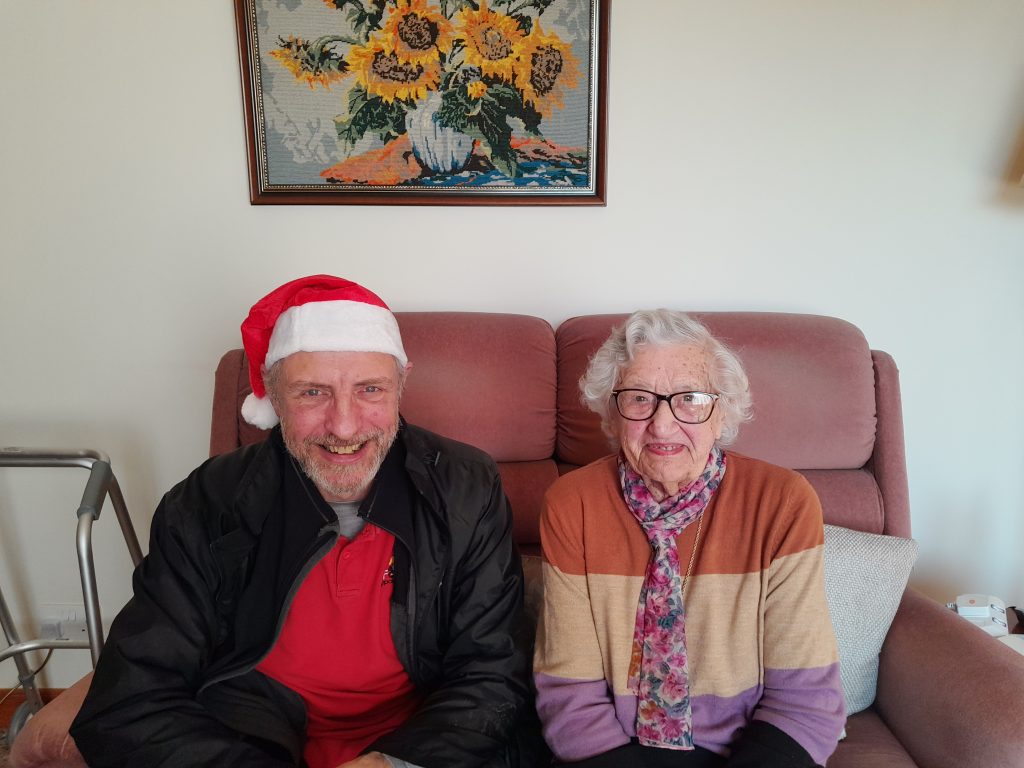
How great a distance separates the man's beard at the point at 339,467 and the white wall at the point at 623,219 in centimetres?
75

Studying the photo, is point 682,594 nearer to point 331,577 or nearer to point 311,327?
point 331,577

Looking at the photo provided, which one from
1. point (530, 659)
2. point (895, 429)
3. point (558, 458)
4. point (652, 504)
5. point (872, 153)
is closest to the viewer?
point (652, 504)

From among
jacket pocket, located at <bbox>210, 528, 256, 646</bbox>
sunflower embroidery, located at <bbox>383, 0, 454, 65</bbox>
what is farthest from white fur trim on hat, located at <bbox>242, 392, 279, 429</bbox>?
sunflower embroidery, located at <bbox>383, 0, 454, 65</bbox>

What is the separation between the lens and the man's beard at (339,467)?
1190 mm

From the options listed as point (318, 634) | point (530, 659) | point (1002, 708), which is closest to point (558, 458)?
point (530, 659)

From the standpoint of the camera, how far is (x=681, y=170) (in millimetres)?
1806

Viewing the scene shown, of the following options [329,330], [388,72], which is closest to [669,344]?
[329,330]

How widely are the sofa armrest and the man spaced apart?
0.77 m

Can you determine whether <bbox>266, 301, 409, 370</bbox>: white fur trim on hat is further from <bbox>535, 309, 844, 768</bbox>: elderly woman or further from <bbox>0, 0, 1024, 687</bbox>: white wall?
<bbox>0, 0, 1024, 687</bbox>: white wall

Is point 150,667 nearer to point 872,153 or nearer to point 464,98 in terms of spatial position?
point 464,98

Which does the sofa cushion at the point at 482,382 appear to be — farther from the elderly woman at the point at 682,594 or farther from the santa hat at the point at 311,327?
the elderly woman at the point at 682,594

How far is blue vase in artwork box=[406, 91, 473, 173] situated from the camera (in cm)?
173

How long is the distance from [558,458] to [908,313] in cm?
118

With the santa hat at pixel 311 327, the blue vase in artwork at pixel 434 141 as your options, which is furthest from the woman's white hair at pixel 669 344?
the blue vase in artwork at pixel 434 141
